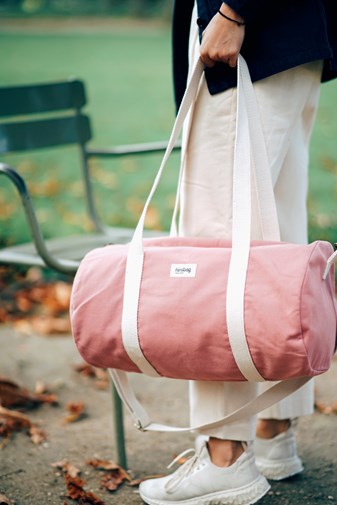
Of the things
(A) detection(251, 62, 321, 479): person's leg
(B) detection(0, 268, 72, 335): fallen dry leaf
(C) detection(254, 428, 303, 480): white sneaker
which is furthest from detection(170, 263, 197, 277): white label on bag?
(B) detection(0, 268, 72, 335): fallen dry leaf

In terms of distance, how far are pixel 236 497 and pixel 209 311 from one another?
588 millimetres

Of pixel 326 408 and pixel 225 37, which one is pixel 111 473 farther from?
pixel 225 37

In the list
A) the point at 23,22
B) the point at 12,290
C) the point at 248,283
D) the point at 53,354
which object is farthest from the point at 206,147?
the point at 23,22

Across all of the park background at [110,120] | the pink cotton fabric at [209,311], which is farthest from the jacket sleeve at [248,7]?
the park background at [110,120]

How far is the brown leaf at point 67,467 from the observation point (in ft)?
7.94

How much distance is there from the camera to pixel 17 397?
118 inches

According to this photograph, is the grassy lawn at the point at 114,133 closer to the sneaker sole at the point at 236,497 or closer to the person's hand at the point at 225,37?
the sneaker sole at the point at 236,497

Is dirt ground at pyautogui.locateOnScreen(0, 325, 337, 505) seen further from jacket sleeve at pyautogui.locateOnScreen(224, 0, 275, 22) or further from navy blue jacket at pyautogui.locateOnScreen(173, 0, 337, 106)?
jacket sleeve at pyautogui.locateOnScreen(224, 0, 275, 22)

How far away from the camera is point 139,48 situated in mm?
19219

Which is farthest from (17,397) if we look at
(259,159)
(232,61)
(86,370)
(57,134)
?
(232,61)

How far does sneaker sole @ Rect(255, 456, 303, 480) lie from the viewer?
2.34 m

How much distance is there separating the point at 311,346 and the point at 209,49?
2.52ft

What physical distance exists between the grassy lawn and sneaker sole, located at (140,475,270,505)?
2.80 m

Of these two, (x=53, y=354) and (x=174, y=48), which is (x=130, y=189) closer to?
(x=53, y=354)
